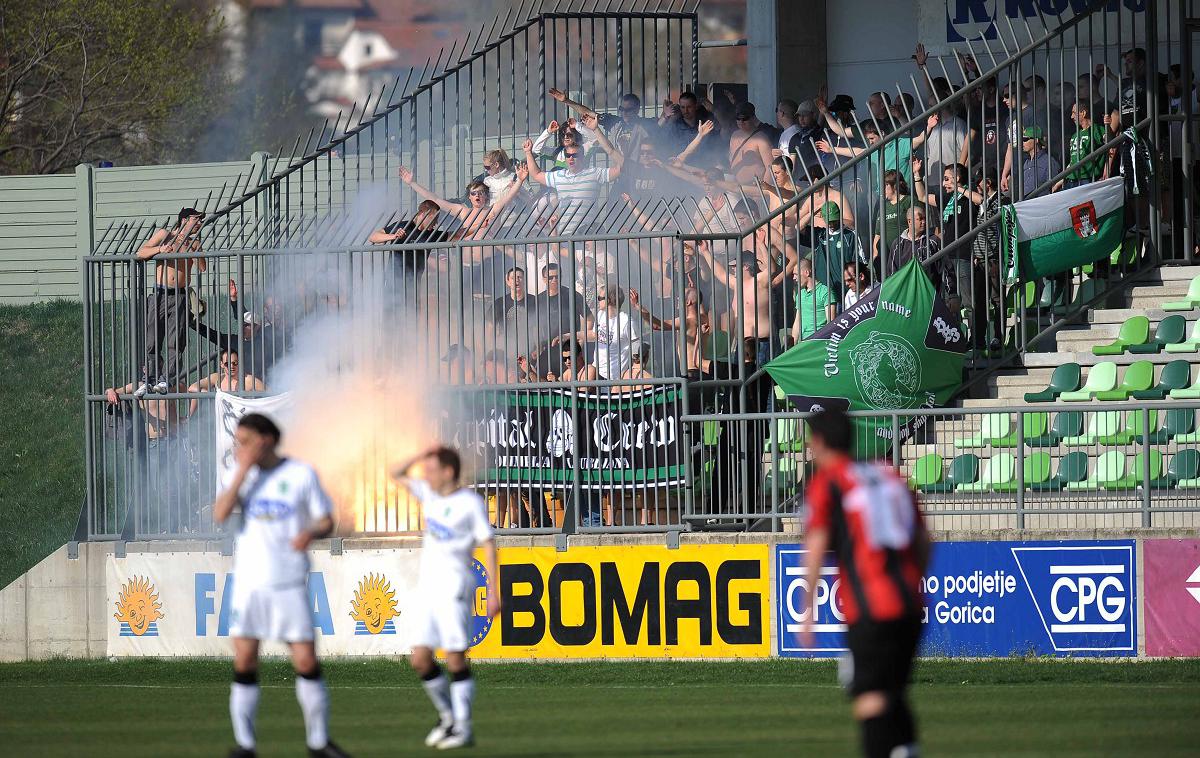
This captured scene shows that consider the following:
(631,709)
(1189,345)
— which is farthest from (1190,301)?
(631,709)

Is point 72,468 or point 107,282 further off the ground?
point 107,282

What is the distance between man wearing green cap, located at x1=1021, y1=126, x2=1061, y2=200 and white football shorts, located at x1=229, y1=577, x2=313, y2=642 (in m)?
11.5

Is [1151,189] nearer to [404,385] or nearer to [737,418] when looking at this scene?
[737,418]

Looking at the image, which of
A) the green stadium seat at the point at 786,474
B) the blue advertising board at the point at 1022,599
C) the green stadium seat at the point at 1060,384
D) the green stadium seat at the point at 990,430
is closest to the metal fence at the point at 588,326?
the green stadium seat at the point at 786,474

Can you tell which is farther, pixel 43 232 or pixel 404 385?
pixel 43 232

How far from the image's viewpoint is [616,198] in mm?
19984

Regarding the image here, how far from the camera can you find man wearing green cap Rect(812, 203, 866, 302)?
18.9 metres

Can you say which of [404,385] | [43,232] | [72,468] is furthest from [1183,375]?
[43,232]

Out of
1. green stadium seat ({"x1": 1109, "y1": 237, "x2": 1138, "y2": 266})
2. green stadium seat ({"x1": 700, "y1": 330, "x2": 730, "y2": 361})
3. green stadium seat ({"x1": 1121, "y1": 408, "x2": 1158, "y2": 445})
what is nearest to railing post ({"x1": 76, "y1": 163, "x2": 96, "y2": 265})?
green stadium seat ({"x1": 700, "y1": 330, "x2": 730, "y2": 361})

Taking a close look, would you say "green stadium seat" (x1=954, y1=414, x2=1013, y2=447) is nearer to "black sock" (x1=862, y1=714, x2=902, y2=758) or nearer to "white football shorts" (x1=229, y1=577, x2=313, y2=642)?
Answer: "white football shorts" (x1=229, y1=577, x2=313, y2=642)

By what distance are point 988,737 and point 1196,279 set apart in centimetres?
873

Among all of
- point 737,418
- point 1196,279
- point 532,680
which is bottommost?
point 532,680

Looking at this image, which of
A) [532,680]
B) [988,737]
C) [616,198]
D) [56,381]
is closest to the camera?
[988,737]

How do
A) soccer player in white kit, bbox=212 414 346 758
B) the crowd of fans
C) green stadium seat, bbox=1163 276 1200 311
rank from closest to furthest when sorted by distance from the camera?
soccer player in white kit, bbox=212 414 346 758
the crowd of fans
green stadium seat, bbox=1163 276 1200 311
